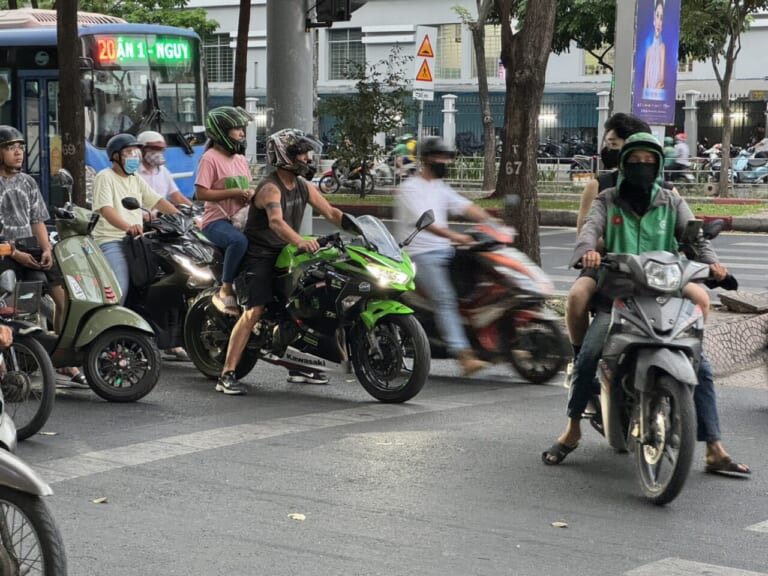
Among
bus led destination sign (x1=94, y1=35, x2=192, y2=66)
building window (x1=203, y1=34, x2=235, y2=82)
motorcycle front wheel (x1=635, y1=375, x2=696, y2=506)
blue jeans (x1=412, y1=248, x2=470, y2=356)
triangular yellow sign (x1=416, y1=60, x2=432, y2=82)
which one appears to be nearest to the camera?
motorcycle front wheel (x1=635, y1=375, x2=696, y2=506)

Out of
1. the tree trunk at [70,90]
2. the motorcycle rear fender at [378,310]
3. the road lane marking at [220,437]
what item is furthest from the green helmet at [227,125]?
the tree trunk at [70,90]

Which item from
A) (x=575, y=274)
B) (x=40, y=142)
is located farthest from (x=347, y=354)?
(x=40, y=142)

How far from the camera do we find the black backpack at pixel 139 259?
9.78 metres

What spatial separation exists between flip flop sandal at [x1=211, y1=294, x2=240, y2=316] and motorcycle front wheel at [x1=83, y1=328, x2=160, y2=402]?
72 centimetres

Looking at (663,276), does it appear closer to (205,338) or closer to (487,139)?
(205,338)

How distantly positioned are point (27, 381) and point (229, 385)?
1.81 metres

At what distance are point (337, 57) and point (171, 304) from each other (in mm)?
44539

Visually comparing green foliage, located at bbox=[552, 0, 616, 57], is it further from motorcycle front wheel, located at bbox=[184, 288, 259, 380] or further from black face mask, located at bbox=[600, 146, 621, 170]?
black face mask, located at bbox=[600, 146, 621, 170]

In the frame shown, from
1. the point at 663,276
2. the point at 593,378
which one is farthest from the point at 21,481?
the point at 593,378

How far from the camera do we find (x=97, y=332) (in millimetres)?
8523

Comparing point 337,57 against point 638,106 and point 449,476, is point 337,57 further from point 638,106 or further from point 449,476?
point 449,476

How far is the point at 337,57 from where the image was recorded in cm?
5350

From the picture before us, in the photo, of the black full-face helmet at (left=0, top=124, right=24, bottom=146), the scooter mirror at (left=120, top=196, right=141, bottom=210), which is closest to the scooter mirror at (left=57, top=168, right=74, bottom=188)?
the scooter mirror at (left=120, top=196, right=141, bottom=210)

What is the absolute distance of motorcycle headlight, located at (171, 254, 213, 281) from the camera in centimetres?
977
